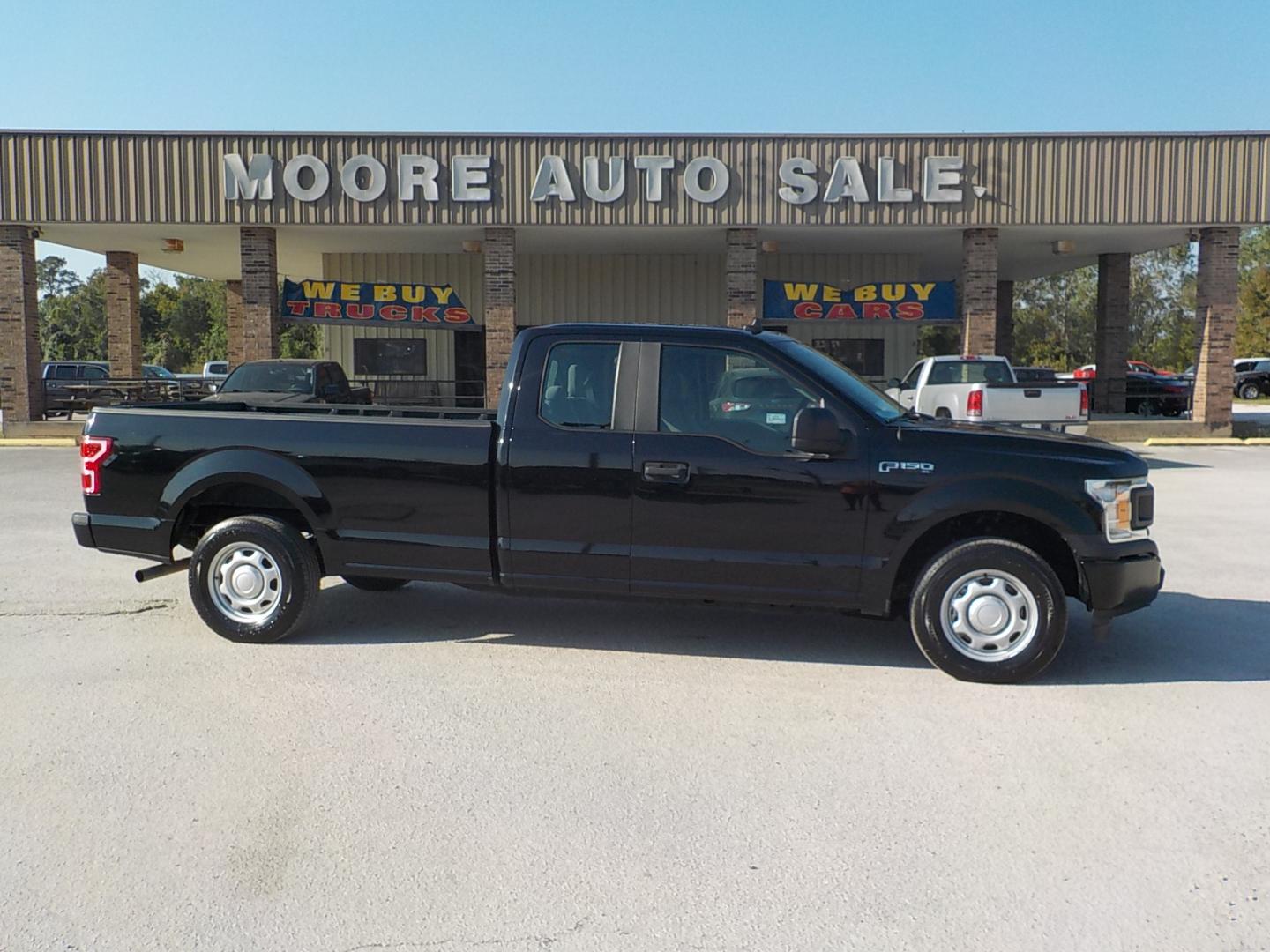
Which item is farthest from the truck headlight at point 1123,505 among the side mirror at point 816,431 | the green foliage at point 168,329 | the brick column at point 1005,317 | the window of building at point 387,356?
the green foliage at point 168,329

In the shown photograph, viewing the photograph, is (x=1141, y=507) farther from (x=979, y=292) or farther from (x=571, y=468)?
(x=979, y=292)

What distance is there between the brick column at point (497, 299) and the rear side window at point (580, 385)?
577 inches

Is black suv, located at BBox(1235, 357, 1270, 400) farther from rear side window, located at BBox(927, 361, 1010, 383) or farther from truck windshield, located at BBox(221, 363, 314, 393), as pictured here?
truck windshield, located at BBox(221, 363, 314, 393)

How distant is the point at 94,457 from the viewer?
20.4ft

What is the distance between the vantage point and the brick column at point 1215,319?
802 inches

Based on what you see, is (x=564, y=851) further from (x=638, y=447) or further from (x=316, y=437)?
(x=316, y=437)

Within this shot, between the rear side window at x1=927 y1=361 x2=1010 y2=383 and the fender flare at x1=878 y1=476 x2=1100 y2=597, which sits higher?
the rear side window at x1=927 y1=361 x2=1010 y2=383

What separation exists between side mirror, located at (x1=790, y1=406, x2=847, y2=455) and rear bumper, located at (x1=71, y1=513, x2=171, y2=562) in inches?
148

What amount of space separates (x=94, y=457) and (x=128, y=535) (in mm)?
506

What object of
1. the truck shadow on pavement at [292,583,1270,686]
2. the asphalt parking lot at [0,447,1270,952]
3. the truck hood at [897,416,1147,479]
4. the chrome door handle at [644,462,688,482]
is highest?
the truck hood at [897,416,1147,479]

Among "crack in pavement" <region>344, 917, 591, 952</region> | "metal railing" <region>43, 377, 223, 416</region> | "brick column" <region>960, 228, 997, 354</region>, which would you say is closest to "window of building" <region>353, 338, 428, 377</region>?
"metal railing" <region>43, 377, 223, 416</region>

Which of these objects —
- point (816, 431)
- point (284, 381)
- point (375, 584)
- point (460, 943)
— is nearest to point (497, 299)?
point (284, 381)

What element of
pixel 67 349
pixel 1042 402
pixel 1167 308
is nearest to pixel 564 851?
pixel 1042 402

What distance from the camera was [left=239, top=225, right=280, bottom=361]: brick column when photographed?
799 inches
